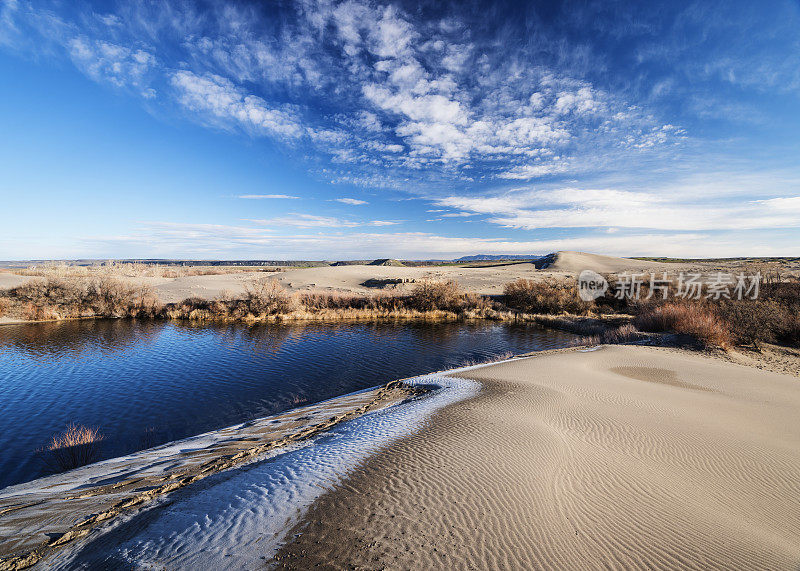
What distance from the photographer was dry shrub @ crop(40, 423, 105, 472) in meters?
5.99

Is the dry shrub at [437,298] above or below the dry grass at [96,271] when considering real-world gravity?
below

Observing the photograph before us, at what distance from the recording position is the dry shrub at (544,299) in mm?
25578

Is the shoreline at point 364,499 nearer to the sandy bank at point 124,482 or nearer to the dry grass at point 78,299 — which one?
the sandy bank at point 124,482

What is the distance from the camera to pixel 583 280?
30922 mm

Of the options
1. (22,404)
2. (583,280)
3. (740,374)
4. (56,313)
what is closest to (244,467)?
(22,404)

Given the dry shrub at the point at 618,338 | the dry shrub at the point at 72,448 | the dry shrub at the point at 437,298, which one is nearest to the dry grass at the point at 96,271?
the dry shrub at the point at 72,448

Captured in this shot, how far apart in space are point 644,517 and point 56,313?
28.9 m

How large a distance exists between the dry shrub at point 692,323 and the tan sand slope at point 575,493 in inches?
270

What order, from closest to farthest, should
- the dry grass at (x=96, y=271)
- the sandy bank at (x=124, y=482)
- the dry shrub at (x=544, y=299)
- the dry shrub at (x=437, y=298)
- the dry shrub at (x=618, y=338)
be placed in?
the sandy bank at (x=124, y=482)
the dry shrub at (x=618, y=338)
the dry shrub at (x=544, y=299)
the dry shrub at (x=437, y=298)
the dry grass at (x=96, y=271)

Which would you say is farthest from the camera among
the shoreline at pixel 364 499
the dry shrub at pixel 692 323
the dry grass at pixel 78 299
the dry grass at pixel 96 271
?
the dry grass at pixel 96 271

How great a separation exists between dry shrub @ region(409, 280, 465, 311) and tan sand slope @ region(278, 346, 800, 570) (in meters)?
18.9

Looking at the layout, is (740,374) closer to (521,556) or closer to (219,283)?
(521,556)

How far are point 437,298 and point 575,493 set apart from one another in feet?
74.4

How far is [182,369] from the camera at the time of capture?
11.5 meters
